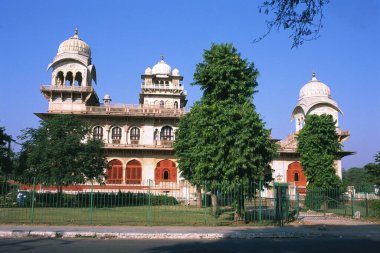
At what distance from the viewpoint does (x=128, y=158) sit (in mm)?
37500

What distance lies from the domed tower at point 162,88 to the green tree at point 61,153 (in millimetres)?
17927

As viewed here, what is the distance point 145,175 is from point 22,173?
12.9m

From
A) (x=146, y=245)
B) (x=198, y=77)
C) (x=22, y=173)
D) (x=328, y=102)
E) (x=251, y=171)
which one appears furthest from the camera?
(x=328, y=102)

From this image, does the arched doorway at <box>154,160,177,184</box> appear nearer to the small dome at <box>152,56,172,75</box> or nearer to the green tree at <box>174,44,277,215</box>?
the small dome at <box>152,56,172,75</box>

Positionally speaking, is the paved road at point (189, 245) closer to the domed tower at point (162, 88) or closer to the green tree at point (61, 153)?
the green tree at point (61, 153)

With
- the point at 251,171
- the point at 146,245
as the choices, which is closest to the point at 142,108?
the point at 251,171

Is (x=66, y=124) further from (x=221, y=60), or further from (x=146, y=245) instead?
(x=146, y=245)

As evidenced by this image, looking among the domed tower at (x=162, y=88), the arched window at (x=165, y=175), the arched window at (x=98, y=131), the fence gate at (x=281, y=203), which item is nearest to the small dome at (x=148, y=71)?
the domed tower at (x=162, y=88)

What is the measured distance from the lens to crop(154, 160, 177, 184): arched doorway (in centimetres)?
3772

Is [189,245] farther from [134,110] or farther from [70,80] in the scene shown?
[70,80]

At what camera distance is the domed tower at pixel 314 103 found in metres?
42.6

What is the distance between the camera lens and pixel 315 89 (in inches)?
1769

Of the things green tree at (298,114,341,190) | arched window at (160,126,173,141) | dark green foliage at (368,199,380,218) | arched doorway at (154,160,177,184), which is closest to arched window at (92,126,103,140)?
arched window at (160,126,173,141)

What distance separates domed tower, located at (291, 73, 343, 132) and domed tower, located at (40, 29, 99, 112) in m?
24.0
